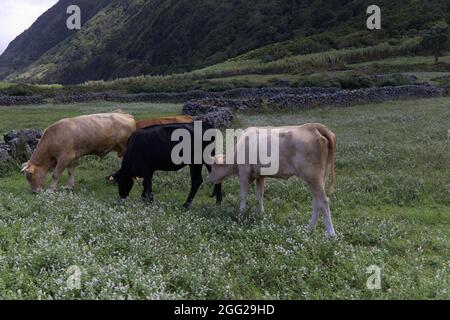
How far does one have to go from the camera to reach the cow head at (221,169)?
11.8 meters

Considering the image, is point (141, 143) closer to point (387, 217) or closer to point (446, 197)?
point (387, 217)

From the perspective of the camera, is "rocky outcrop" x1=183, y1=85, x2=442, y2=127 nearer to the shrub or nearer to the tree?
the shrub

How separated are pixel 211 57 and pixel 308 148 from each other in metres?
136

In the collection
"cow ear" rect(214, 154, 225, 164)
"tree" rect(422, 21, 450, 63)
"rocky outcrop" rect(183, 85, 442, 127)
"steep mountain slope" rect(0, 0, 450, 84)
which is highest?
"steep mountain slope" rect(0, 0, 450, 84)

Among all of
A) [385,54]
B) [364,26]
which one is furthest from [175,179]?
[364,26]

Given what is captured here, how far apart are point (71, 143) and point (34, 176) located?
1523 millimetres

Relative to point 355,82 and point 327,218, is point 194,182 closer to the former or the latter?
point 327,218

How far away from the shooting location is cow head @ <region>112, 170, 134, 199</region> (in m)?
12.9

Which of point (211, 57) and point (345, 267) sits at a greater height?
point (211, 57)

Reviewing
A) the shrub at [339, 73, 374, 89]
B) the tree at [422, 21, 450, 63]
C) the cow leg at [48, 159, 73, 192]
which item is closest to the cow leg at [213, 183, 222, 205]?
the cow leg at [48, 159, 73, 192]

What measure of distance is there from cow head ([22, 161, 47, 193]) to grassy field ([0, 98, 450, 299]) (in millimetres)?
466

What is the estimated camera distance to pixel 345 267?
781 centimetres

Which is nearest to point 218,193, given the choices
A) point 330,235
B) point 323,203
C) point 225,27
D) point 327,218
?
point 323,203
